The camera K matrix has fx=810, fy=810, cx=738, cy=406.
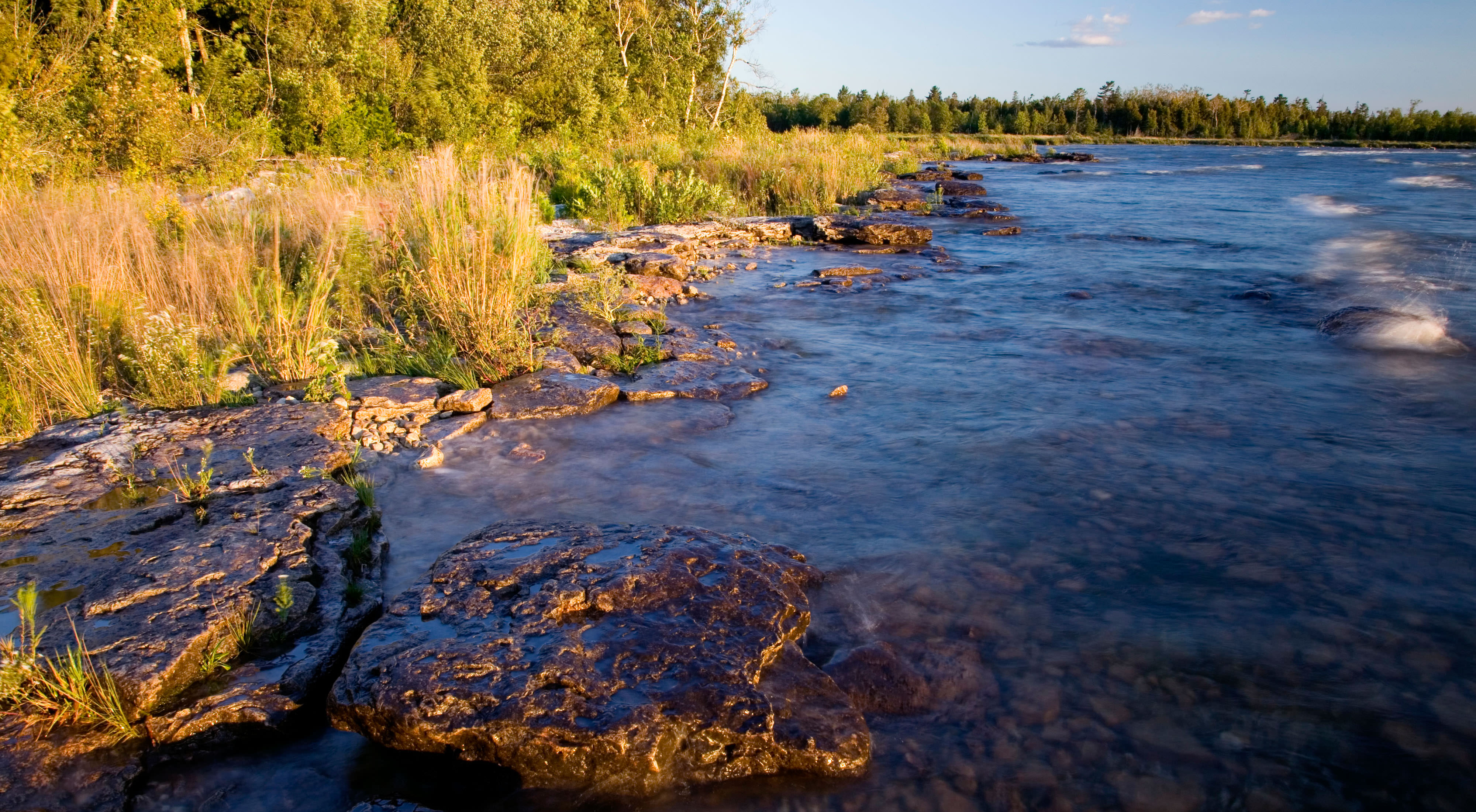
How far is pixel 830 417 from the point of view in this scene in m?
5.99

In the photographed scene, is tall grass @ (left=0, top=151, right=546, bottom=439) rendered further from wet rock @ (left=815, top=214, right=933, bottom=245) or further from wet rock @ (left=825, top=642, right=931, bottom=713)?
wet rock @ (left=815, top=214, right=933, bottom=245)

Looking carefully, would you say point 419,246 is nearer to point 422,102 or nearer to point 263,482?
point 263,482

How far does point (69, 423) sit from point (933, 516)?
5.04 m

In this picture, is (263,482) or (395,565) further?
(263,482)

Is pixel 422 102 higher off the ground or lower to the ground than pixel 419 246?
higher

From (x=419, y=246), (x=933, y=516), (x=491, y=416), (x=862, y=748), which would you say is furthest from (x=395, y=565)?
(x=419, y=246)

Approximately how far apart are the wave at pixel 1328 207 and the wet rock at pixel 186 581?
2087 centimetres

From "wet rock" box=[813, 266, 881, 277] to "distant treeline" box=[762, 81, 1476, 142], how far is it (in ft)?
139

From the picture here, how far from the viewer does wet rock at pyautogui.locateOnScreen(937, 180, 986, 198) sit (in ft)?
72.4

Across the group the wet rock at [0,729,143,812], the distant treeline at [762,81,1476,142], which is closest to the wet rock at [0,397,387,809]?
the wet rock at [0,729,143,812]

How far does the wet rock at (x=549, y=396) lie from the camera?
575 cm

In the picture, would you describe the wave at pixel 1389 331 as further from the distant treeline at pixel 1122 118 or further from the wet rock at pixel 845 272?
the distant treeline at pixel 1122 118

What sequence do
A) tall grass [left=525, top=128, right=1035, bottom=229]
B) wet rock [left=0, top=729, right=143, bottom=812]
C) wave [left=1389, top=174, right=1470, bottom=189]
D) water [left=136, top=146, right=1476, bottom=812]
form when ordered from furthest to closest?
wave [left=1389, top=174, right=1470, bottom=189] < tall grass [left=525, top=128, right=1035, bottom=229] < water [left=136, top=146, right=1476, bottom=812] < wet rock [left=0, top=729, right=143, bottom=812]

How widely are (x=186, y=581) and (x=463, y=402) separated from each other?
2614 millimetres
